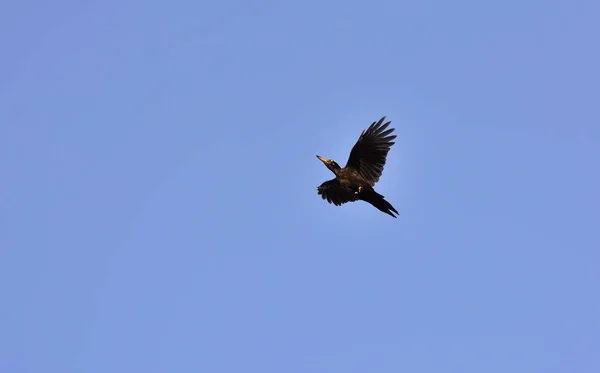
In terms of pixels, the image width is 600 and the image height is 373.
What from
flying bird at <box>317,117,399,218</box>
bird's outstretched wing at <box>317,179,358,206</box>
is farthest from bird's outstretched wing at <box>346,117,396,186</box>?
bird's outstretched wing at <box>317,179,358,206</box>

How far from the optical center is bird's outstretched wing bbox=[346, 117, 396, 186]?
75.6 ft

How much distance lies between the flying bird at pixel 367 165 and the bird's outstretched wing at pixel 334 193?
1394 millimetres

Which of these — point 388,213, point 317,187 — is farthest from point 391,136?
point 317,187

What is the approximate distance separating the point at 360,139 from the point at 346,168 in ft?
4.04

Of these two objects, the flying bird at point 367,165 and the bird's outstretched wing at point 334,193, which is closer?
the flying bird at point 367,165

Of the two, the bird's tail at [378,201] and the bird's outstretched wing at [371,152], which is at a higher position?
the bird's outstretched wing at [371,152]

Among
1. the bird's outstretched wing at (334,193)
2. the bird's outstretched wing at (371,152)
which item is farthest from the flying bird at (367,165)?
the bird's outstretched wing at (334,193)

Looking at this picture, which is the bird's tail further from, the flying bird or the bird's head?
the bird's head

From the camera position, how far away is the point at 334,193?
1035 inches

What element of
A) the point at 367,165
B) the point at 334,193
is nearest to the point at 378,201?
the point at 367,165

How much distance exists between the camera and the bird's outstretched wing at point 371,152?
→ 23.0 m

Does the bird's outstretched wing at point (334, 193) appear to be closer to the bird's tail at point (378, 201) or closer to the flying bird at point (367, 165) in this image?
the flying bird at point (367, 165)

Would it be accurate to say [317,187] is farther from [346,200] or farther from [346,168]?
[346,168]

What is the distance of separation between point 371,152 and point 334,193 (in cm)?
341
